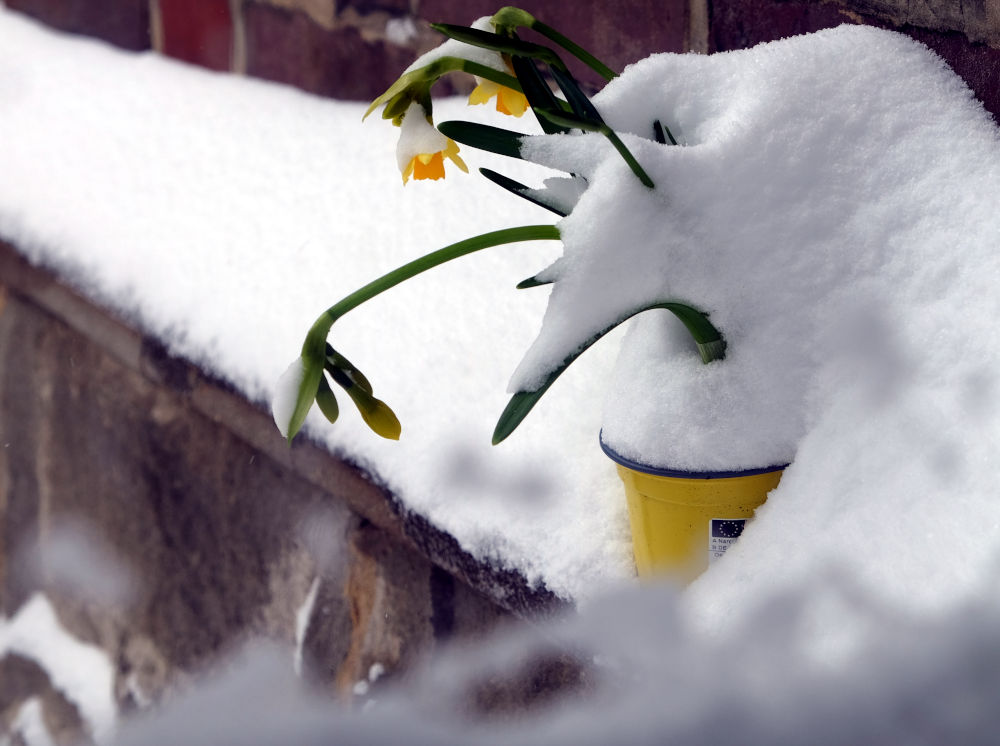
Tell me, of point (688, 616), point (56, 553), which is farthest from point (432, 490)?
point (56, 553)

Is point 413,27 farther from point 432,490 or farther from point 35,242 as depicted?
point 432,490

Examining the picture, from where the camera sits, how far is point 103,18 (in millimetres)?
1911

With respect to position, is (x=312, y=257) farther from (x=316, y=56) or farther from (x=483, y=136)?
(x=483, y=136)

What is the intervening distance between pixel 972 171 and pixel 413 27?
897 millimetres

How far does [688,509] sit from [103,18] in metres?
1.75

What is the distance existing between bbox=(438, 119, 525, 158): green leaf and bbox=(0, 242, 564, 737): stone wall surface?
0.32 meters

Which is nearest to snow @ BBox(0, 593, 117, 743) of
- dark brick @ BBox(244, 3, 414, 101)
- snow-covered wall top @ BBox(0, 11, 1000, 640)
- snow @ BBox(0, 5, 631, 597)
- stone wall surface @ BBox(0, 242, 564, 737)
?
stone wall surface @ BBox(0, 242, 564, 737)

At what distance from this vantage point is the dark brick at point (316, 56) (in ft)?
4.67

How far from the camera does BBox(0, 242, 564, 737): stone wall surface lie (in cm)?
97

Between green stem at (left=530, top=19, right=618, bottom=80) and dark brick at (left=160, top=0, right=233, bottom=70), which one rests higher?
green stem at (left=530, top=19, right=618, bottom=80)

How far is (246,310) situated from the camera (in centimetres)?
113

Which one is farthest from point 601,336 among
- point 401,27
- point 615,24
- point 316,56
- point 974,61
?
point 316,56

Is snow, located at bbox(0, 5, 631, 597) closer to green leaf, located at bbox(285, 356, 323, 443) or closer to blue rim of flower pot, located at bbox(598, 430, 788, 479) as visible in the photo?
blue rim of flower pot, located at bbox(598, 430, 788, 479)

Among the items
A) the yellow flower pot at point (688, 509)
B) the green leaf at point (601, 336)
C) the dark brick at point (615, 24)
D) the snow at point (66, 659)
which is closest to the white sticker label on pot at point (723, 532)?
the yellow flower pot at point (688, 509)
